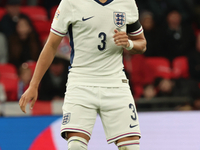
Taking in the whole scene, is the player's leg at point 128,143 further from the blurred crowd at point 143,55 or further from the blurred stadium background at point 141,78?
the blurred crowd at point 143,55

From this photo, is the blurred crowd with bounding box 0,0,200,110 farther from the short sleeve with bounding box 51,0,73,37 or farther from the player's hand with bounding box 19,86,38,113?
the short sleeve with bounding box 51,0,73,37

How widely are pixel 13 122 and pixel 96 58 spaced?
7.89ft

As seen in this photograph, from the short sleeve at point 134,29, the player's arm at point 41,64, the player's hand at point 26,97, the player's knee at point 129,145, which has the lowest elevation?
the player's knee at point 129,145

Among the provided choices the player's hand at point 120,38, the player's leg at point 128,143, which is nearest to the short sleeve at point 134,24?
the player's hand at point 120,38

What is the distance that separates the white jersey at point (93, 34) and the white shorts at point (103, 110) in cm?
7

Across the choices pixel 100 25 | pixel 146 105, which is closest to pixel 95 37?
pixel 100 25

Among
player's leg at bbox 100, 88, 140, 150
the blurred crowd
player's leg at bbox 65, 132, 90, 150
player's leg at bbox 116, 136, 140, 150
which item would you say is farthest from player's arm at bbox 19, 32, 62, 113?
the blurred crowd

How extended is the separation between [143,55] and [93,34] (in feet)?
16.3

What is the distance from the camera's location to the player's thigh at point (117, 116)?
2.66m

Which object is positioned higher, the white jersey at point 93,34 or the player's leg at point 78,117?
the white jersey at point 93,34

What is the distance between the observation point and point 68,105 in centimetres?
268

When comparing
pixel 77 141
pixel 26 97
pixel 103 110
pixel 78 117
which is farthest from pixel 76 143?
pixel 26 97

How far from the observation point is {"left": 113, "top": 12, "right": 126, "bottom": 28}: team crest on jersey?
272 cm

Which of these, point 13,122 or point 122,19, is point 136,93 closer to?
point 13,122
